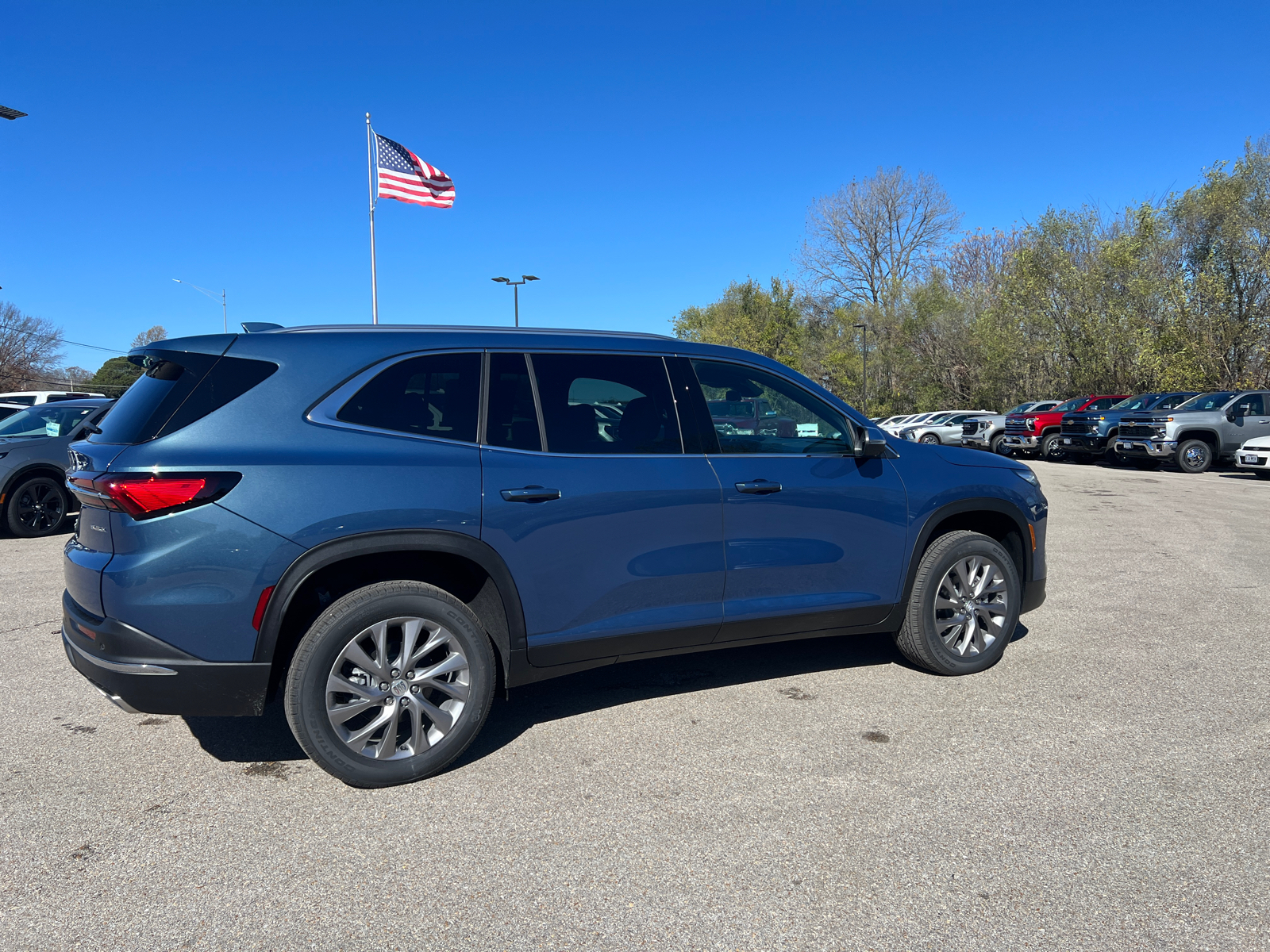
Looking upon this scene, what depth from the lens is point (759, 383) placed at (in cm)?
440

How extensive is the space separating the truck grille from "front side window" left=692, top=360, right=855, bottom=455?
19828 mm

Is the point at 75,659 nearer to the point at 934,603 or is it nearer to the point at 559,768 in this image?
the point at 559,768

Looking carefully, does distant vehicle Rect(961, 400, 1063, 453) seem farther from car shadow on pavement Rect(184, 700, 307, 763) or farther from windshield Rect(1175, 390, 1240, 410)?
→ car shadow on pavement Rect(184, 700, 307, 763)

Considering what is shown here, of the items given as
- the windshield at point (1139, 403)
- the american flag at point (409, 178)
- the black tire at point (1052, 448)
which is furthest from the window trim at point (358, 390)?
the black tire at point (1052, 448)

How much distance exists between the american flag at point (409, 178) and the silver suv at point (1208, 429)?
18.7 meters

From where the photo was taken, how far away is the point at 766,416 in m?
4.35

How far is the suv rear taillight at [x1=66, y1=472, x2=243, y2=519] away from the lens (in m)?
3.10

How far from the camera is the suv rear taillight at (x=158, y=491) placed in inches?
122

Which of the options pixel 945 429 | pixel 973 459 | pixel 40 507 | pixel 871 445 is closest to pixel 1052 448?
pixel 945 429

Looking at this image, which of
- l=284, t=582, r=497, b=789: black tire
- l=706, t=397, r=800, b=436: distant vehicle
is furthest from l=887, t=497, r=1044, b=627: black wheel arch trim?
l=284, t=582, r=497, b=789: black tire

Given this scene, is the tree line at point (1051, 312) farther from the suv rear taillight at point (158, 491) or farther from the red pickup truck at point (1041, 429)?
the suv rear taillight at point (158, 491)

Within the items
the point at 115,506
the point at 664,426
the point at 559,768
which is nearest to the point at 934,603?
the point at 664,426

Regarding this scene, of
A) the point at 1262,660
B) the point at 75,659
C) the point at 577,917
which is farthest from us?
the point at 1262,660

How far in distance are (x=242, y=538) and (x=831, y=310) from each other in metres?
58.6
